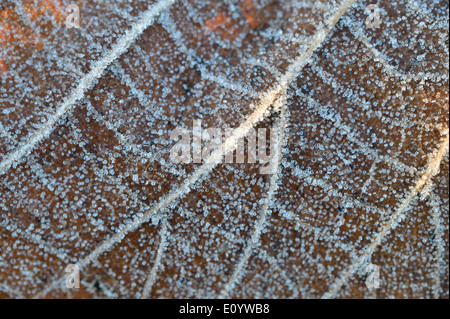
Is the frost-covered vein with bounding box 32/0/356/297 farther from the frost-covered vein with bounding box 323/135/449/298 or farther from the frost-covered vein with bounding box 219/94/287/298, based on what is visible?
the frost-covered vein with bounding box 323/135/449/298

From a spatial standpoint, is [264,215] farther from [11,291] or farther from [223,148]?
[11,291]

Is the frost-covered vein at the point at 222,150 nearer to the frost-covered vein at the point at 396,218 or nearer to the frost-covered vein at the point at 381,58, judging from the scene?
the frost-covered vein at the point at 381,58

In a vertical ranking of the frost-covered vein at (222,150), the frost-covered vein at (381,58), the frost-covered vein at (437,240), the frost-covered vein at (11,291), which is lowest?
the frost-covered vein at (11,291)

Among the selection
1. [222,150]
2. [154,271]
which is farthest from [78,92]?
[154,271]

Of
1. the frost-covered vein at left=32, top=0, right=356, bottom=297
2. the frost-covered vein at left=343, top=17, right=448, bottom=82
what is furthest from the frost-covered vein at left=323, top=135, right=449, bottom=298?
the frost-covered vein at left=32, top=0, right=356, bottom=297

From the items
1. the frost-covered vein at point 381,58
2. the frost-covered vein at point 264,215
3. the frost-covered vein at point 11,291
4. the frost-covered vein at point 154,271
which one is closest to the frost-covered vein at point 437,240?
the frost-covered vein at point 381,58

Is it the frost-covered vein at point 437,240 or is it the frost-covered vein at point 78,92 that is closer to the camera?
the frost-covered vein at point 78,92
